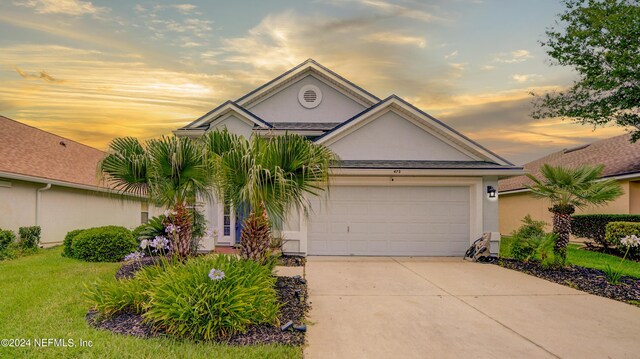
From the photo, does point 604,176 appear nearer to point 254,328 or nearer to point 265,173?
point 265,173

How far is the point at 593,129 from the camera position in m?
16.8

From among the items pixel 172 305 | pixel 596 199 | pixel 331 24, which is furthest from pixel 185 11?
pixel 596 199

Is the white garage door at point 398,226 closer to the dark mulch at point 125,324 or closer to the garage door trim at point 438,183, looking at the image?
the garage door trim at point 438,183

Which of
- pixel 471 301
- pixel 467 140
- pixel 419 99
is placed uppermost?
pixel 419 99

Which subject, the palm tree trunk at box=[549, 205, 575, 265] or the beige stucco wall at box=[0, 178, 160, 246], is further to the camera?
the beige stucco wall at box=[0, 178, 160, 246]

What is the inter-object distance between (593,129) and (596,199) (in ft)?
29.5

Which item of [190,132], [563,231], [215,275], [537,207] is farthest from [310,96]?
[537,207]

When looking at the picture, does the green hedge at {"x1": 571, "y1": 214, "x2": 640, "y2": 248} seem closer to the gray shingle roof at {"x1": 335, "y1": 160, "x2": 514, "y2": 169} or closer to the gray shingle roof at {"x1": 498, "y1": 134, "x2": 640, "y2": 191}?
the gray shingle roof at {"x1": 498, "y1": 134, "x2": 640, "y2": 191}

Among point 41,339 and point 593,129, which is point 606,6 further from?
point 41,339

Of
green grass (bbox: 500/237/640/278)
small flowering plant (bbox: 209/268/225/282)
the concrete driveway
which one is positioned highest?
small flowering plant (bbox: 209/268/225/282)

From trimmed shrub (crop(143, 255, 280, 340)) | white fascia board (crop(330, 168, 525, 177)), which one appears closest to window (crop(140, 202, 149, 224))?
white fascia board (crop(330, 168, 525, 177))

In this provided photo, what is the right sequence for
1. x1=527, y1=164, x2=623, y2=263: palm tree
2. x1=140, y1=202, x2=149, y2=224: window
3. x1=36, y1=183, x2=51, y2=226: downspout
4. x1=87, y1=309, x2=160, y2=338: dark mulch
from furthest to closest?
x1=140, y1=202, x2=149, y2=224: window < x1=36, y1=183, x2=51, y2=226: downspout < x1=527, y1=164, x2=623, y2=263: palm tree < x1=87, y1=309, x2=160, y2=338: dark mulch

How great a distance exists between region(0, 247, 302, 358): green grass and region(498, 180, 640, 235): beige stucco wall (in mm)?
12308

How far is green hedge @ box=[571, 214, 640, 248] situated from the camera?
1457 cm
